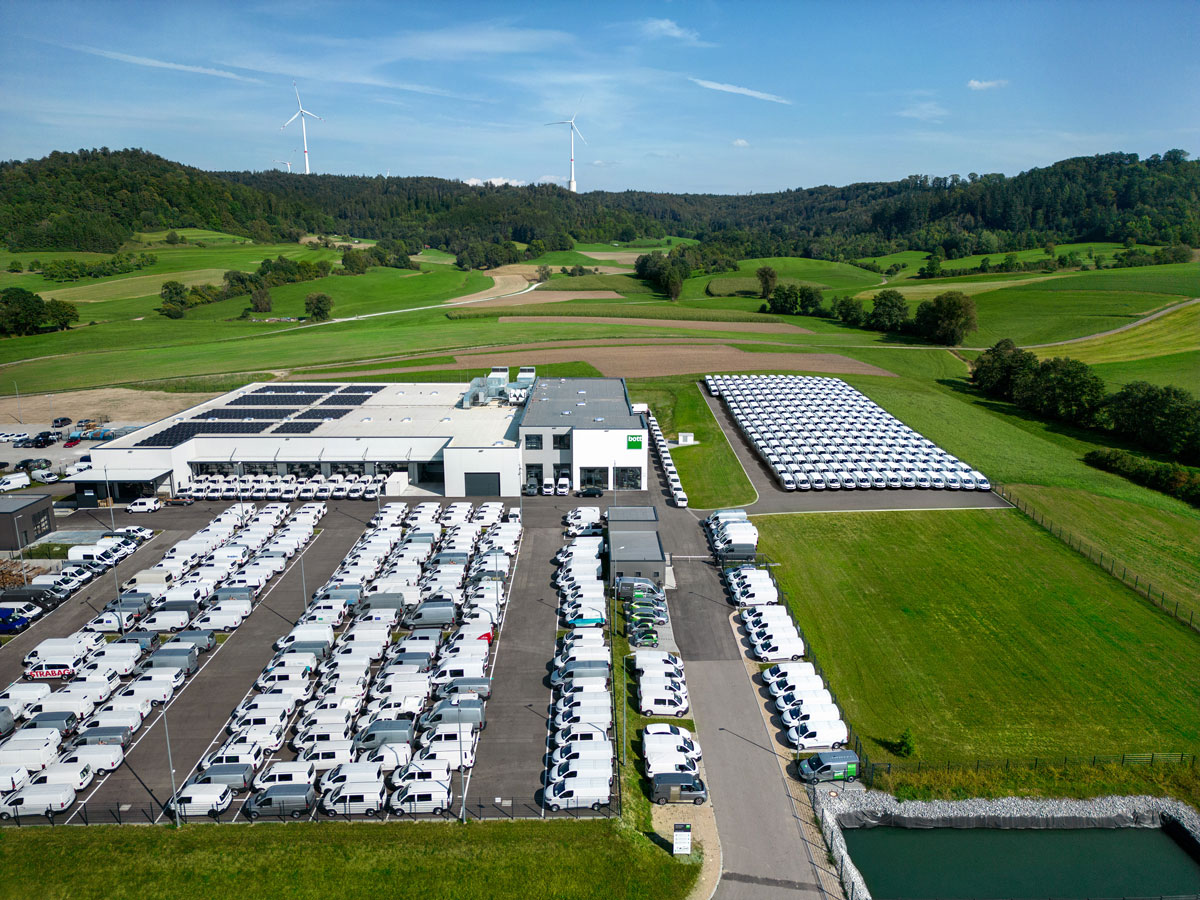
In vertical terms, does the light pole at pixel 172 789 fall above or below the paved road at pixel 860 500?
below

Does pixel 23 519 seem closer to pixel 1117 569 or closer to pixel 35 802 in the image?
pixel 35 802

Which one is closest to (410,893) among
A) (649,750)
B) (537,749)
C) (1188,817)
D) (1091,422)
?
(537,749)

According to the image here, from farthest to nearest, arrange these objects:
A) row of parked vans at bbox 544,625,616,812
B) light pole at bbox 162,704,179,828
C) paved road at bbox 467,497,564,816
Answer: paved road at bbox 467,497,564,816 → row of parked vans at bbox 544,625,616,812 → light pole at bbox 162,704,179,828

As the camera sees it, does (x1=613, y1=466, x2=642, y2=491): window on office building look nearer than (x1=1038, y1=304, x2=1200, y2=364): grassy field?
Yes

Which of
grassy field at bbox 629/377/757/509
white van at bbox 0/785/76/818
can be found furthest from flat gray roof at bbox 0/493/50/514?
grassy field at bbox 629/377/757/509

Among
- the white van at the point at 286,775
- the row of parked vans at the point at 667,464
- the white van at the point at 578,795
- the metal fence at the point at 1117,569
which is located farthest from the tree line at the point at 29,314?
the metal fence at the point at 1117,569

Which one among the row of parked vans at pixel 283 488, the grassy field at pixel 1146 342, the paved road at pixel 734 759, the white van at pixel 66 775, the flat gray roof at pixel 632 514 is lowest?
the paved road at pixel 734 759

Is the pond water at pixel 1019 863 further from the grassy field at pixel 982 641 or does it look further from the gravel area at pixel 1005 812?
the grassy field at pixel 982 641

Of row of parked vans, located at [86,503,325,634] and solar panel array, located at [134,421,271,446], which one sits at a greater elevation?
solar panel array, located at [134,421,271,446]

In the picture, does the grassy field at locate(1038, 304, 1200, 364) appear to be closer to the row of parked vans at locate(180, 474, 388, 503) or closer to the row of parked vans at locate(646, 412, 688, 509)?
the row of parked vans at locate(646, 412, 688, 509)
